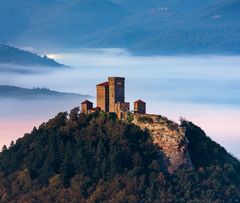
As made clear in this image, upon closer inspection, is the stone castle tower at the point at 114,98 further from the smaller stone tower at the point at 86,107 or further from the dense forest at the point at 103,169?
the smaller stone tower at the point at 86,107

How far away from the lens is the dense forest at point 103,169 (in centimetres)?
3466

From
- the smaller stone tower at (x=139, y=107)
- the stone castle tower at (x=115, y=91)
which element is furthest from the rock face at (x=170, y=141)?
the stone castle tower at (x=115, y=91)

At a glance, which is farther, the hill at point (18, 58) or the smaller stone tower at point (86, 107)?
the hill at point (18, 58)

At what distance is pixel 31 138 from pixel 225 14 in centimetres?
12926

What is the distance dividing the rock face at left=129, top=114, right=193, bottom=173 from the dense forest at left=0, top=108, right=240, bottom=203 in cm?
25

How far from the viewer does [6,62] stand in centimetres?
12012

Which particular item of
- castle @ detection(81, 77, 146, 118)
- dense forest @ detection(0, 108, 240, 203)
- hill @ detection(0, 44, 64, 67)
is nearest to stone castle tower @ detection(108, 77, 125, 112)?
castle @ detection(81, 77, 146, 118)

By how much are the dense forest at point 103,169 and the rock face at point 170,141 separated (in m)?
0.25

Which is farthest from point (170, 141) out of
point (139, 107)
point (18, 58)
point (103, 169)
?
point (18, 58)

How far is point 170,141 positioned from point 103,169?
2.09 metres

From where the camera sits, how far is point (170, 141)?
35.2m

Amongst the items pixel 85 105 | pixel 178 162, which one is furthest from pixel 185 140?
pixel 85 105

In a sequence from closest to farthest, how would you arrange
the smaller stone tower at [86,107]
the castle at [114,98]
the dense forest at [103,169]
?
the dense forest at [103,169], the castle at [114,98], the smaller stone tower at [86,107]

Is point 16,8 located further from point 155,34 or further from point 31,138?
point 31,138
